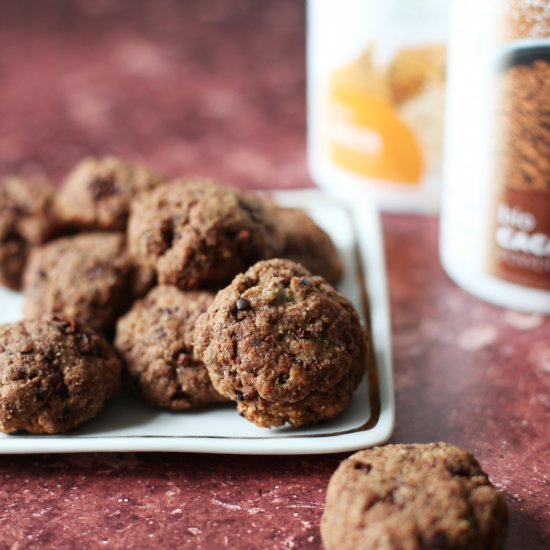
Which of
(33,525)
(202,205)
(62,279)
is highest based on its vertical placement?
A: (202,205)

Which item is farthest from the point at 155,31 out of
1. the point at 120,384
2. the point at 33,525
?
the point at 33,525

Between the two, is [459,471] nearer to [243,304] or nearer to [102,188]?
[243,304]

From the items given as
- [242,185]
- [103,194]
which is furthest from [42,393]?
[242,185]

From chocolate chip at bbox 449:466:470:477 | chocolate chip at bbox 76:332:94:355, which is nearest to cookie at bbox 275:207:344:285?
chocolate chip at bbox 76:332:94:355

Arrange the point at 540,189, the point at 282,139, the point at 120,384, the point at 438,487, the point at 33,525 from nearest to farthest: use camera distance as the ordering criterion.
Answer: the point at 438,487 → the point at 33,525 → the point at 120,384 → the point at 540,189 → the point at 282,139

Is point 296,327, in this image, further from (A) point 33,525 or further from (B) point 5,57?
(B) point 5,57

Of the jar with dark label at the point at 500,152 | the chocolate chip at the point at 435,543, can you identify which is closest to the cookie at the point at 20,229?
the jar with dark label at the point at 500,152

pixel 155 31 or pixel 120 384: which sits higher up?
pixel 155 31
